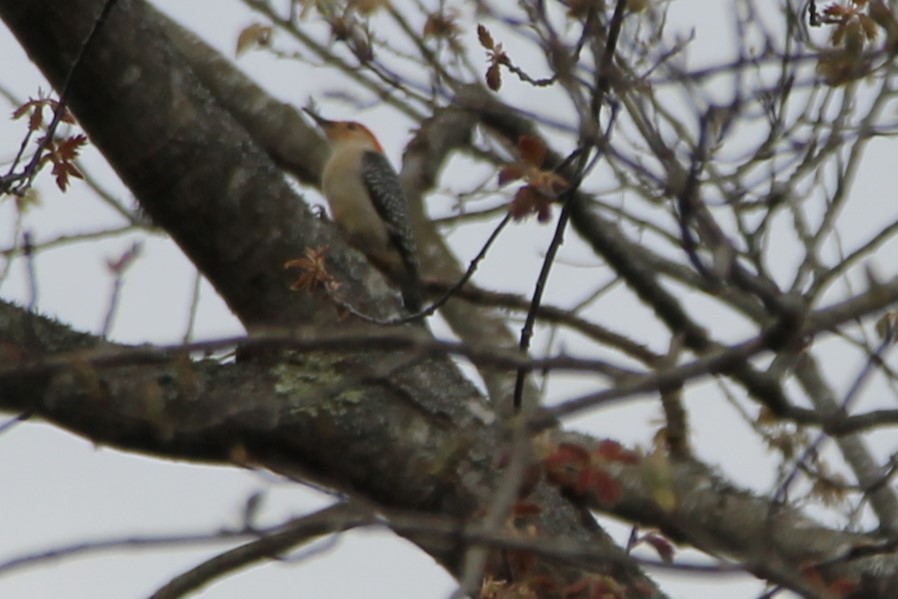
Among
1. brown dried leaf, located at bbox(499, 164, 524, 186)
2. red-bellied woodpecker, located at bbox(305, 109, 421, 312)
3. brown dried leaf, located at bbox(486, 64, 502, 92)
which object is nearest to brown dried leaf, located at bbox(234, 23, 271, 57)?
red-bellied woodpecker, located at bbox(305, 109, 421, 312)

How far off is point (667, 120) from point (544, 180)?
265 centimetres

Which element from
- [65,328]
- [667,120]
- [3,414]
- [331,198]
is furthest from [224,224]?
[331,198]

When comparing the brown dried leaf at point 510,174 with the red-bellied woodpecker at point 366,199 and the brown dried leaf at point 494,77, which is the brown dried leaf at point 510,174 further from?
the red-bellied woodpecker at point 366,199

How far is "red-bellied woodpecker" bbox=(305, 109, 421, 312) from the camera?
28.6 ft

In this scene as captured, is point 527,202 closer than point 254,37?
Yes

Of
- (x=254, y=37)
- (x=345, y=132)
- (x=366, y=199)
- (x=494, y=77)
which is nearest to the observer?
(x=494, y=77)

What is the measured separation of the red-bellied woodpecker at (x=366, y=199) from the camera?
8.73 meters

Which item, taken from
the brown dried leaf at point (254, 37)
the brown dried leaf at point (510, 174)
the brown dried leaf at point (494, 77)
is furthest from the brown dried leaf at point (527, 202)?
the brown dried leaf at point (254, 37)

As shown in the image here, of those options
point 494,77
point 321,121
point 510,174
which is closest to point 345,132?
point 321,121

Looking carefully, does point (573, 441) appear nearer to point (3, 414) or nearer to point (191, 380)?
point (191, 380)

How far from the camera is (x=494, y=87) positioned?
5.18 m

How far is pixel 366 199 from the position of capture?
9.35 metres

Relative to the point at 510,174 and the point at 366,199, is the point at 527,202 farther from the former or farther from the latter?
the point at 366,199

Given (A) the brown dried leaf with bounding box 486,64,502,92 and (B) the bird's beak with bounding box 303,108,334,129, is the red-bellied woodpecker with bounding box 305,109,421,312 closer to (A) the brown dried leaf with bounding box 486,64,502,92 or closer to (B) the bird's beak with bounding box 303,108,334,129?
(B) the bird's beak with bounding box 303,108,334,129
